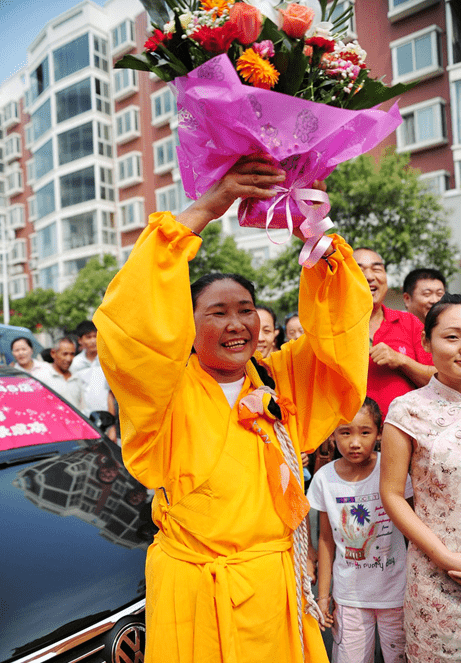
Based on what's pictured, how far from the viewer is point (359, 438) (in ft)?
8.13

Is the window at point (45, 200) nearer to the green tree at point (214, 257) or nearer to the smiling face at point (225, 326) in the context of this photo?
the green tree at point (214, 257)

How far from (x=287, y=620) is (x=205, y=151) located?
1.35 m

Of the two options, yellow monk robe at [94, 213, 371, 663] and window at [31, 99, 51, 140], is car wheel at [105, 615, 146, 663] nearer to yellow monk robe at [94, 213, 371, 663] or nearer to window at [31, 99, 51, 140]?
yellow monk robe at [94, 213, 371, 663]

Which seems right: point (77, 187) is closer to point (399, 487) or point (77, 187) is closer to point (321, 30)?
point (399, 487)

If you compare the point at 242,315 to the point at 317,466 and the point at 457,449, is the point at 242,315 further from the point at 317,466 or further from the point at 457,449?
the point at 317,466

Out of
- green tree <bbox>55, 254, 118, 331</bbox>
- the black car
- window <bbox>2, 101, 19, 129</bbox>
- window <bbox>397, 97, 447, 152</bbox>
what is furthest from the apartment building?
Result: the black car

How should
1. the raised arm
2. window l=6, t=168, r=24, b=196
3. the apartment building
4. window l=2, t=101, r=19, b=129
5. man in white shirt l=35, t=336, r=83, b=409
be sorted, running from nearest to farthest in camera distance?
the raised arm
man in white shirt l=35, t=336, r=83, b=409
the apartment building
window l=6, t=168, r=24, b=196
window l=2, t=101, r=19, b=129

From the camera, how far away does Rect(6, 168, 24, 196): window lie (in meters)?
36.6

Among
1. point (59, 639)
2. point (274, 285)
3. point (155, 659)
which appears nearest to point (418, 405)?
point (155, 659)

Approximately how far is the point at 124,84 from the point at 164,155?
536cm

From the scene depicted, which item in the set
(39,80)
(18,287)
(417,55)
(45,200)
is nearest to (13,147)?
(39,80)

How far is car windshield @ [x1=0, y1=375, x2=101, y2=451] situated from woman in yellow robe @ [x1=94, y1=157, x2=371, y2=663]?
5.20 feet

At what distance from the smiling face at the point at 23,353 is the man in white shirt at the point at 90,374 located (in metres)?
0.74

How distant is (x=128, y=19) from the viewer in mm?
27625
